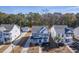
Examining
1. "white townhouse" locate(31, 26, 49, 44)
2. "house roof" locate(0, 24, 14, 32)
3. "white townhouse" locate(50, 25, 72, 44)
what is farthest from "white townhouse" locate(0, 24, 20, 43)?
"white townhouse" locate(50, 25, 72, 44)

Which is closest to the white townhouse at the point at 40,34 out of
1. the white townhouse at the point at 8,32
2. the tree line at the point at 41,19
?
the tree line at the point at 41,19

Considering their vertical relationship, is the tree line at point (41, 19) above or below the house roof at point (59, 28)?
above

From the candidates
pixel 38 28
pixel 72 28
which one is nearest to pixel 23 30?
pixel 38 28

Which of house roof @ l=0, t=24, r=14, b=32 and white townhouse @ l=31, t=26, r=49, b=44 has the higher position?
house roof @ l=0, t=24, r=14, b=32

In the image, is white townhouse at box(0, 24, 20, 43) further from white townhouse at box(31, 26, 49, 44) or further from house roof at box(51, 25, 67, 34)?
house roof at box(51, 25, 67, 34)

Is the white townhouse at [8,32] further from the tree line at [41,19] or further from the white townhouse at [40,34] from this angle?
the white townhouse at [40,34]

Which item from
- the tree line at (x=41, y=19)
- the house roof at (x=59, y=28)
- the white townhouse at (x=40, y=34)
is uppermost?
the tree line at (x=41, y=19)

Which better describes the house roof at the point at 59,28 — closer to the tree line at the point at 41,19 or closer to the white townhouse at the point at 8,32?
the tree line at the point at 41,19
